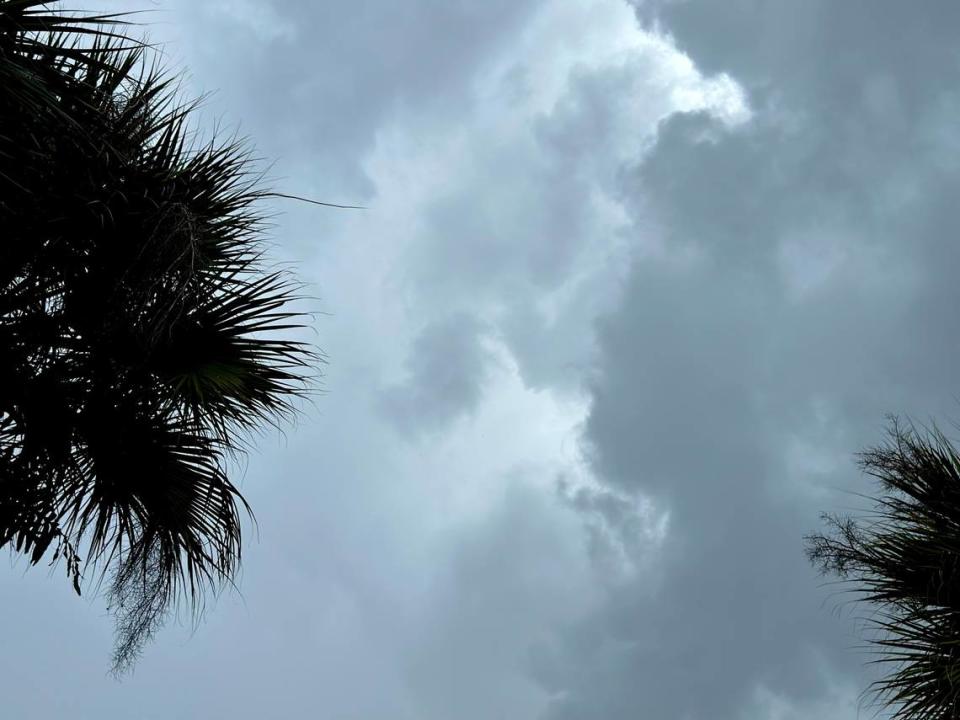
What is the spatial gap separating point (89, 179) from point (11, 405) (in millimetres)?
1381

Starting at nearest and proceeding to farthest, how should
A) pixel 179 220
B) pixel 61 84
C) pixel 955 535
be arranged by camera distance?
pixel 61 84 → pixel 179 220 → pixel 955 535

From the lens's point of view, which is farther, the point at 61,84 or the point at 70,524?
the point at 70,524

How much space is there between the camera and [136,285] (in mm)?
5242

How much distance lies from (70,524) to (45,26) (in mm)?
3140

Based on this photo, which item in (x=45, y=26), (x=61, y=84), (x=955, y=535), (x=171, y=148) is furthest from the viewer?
(x=171, y=148)

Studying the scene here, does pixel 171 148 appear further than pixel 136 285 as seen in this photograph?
Yes

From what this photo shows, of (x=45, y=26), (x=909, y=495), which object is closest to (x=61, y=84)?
(x=45, y=26)

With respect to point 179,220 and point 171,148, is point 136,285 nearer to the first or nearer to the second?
point 179,220

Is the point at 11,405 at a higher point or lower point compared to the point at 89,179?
lower

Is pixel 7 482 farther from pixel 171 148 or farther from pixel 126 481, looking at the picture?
pixel 171 148

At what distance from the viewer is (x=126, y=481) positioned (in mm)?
5605

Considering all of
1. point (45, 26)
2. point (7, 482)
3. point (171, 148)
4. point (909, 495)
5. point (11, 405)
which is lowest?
point (7, 482)

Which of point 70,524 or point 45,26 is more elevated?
point 45,26

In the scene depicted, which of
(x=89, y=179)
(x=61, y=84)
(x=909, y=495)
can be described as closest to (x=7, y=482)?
(x=89, y=179)
